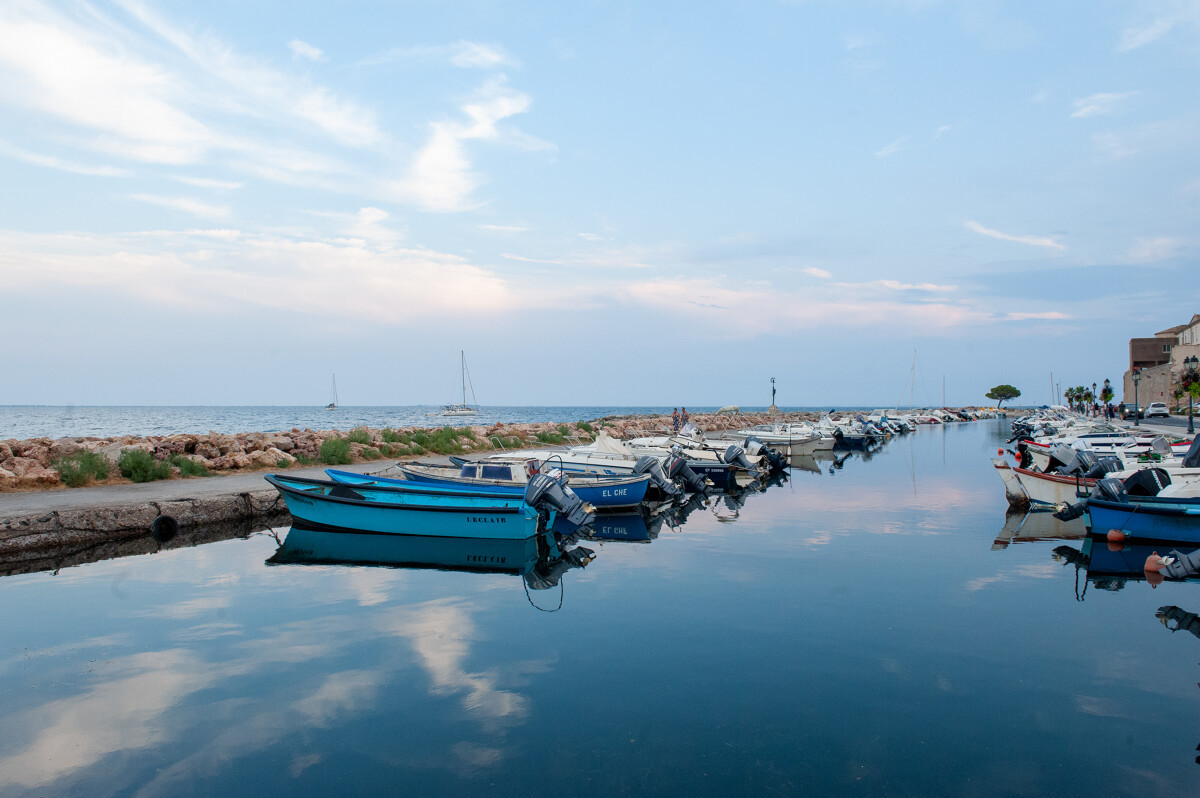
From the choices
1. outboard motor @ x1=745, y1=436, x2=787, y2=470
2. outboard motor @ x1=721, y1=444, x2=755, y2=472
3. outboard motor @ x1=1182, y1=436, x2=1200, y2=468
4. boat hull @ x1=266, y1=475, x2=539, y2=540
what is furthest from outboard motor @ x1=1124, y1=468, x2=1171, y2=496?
outboard motor @ x1=745, y1=436, x2=787, y2=470

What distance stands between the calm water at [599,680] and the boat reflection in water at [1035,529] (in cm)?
278

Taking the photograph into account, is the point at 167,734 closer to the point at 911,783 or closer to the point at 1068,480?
the point at 911,783

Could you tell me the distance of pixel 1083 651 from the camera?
9516mm

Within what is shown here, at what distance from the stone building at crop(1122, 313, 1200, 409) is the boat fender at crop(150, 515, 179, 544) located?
8257cm

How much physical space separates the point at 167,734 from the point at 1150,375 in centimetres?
11690

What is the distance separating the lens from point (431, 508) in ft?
53.0

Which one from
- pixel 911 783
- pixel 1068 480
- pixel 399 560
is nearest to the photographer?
pixel 911 783

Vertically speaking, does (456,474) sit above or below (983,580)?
above

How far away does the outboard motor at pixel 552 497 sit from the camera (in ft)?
52.7

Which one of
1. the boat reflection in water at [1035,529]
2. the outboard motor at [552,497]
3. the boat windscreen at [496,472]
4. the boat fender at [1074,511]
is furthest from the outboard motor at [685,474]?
the boat fender at [1074,511]

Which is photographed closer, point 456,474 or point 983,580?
point 983,580

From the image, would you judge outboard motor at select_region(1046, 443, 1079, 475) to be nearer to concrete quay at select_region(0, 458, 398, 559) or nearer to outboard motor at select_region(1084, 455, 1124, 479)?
outboard motor at select_region(1084, 455, 1124, 479)

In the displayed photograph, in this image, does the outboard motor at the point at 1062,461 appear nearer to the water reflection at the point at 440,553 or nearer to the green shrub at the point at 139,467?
the water reflection at the point at 440,553

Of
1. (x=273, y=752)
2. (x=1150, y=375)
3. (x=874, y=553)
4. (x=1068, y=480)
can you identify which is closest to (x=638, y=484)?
(x=874, y=553)
